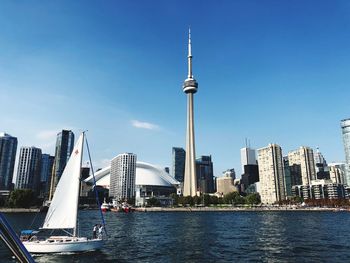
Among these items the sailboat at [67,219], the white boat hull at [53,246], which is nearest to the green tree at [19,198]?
the sailboat at [67,219]

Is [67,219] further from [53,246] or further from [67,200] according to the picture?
[53,246]

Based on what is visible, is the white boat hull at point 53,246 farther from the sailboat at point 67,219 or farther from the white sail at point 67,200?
the white sail at point 67,200

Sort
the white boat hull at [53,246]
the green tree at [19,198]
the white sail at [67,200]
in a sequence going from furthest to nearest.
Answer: the green tree at [19,198] < the white sail at [67,200] < the white boat hull at [53,246]

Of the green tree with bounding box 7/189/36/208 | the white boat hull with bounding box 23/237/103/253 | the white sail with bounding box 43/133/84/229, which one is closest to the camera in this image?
the white boat hull with bounding box 23/237/103/253

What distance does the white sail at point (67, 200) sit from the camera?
39438mm

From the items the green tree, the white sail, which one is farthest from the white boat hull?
the green tree

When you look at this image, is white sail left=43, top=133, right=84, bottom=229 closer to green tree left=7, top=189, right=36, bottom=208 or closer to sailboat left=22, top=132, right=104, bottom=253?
sailboat left=22, top=132, right=104, bottom=253

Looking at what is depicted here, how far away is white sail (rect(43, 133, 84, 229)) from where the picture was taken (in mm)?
39438

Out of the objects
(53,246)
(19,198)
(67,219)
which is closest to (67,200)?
(67,219)

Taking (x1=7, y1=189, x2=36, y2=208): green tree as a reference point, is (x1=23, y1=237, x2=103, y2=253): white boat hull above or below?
below

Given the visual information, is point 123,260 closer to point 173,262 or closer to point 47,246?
point 173,262

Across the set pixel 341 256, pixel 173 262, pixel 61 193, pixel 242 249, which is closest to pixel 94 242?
pixel 61 193

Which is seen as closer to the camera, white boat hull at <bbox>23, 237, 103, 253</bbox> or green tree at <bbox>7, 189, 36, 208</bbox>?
white boat hull at <bbox>23, 237, 103, 253</bbox>

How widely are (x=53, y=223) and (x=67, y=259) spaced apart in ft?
20.7
